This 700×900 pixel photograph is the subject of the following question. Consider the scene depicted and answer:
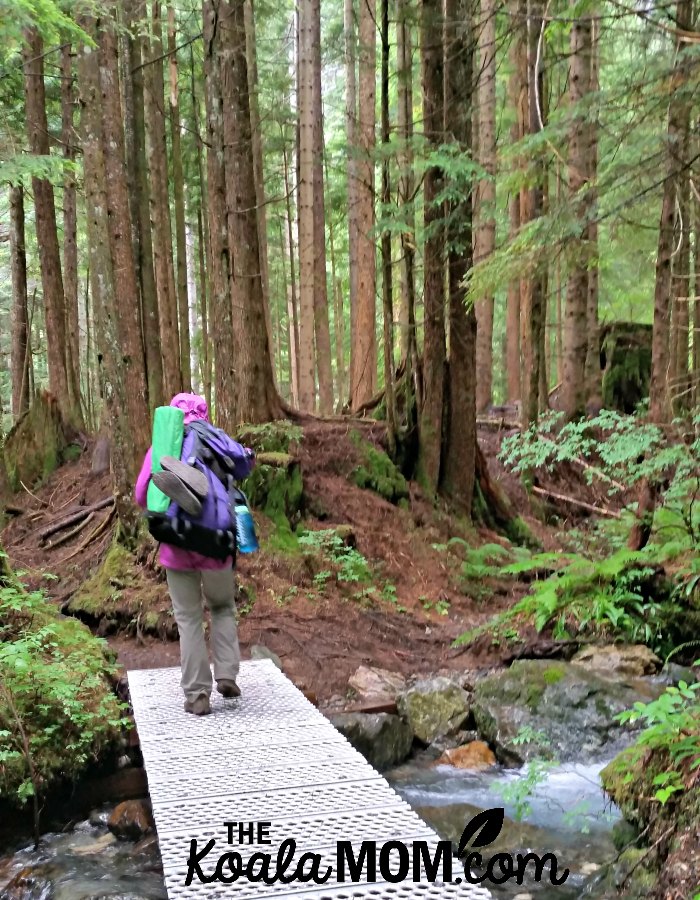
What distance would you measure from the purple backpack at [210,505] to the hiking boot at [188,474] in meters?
0.09

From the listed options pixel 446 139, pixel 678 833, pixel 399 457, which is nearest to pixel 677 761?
pixel 678 833

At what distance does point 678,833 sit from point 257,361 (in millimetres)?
9006

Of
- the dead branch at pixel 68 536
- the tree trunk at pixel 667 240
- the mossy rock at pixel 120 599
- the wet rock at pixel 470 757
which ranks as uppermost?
the tree trunk at pixel 667 240

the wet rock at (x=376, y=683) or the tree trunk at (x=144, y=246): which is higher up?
the tree trunk at (x=144, y=246)

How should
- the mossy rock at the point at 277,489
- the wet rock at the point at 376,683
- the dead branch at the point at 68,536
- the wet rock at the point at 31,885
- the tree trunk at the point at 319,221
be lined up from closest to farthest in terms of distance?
the wet rock at the point at 31,885 → the wet rock at the point at 376,683 → the mossy rock at the point at 277,489 → the dead branch at the point at 68,536 → the tree trunk at the point at 319,221

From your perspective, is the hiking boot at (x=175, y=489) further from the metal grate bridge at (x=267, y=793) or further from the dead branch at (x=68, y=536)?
the dead branch at (x=68, y=536)

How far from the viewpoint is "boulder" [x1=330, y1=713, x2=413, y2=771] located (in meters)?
6.63

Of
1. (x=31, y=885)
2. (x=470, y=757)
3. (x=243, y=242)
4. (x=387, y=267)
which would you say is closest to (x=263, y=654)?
(x=470, y=757)

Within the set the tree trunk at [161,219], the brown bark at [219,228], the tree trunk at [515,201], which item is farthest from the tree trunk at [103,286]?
the tree trunk at [515,201]

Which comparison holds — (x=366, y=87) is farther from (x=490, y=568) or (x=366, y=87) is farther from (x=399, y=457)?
(x=490, y=568)

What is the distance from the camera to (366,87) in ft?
58.9

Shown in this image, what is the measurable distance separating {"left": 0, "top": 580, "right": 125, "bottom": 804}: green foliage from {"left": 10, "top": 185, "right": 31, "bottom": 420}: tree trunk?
12.2m

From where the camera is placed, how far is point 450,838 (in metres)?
5.41

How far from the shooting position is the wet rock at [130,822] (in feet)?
17.3
